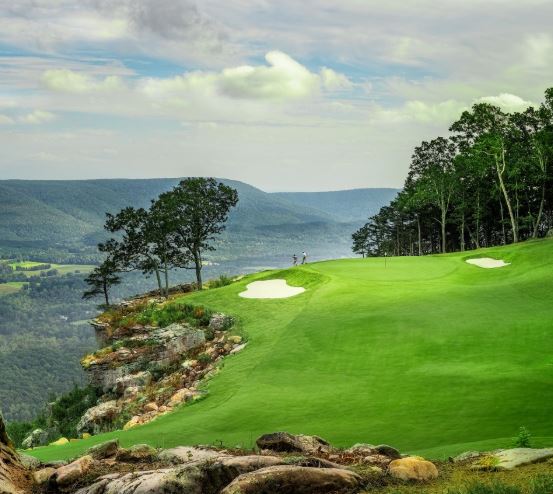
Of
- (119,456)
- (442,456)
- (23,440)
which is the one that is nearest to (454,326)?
(442,456)

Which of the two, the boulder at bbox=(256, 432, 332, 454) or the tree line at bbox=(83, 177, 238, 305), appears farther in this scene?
the tree line at bbox=(83, 177, 238, 305)

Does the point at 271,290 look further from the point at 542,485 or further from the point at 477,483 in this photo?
the point at 542,485

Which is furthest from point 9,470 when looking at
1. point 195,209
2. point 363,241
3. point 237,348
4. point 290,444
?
point 363,241

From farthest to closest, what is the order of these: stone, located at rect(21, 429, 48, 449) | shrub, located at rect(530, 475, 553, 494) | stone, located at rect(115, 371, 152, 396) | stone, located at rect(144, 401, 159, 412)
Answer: stone, located at rect(21, 429, 48, 449)
stone, located at rect(115, 371, 152, 396)
stone, located at rect(144, 401, 159, 412)
shrub, located at rect(530, 475, 553, 494)

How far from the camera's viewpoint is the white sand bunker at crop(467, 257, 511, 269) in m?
40.9

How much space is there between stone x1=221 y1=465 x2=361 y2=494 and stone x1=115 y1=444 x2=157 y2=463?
3.59 metres

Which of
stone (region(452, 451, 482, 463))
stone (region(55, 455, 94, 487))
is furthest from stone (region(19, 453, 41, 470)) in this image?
stone (region(452, 451, 482, 463))

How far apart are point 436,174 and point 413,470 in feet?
234

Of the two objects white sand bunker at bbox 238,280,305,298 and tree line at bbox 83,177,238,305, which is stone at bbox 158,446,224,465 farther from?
tree line at bbox 83,177,238,305

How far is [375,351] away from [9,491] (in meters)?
15.3

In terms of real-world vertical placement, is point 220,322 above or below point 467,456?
below

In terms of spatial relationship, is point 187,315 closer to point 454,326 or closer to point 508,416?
point 454,326

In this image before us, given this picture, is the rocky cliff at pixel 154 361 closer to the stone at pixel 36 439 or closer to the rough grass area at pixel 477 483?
the stone at pixel 36 439

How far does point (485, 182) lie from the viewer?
7381cm
